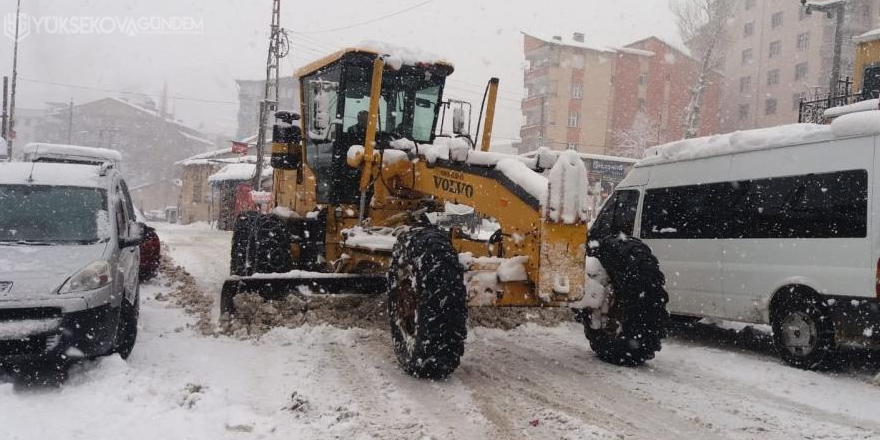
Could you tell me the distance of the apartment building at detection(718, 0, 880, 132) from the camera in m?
47.1

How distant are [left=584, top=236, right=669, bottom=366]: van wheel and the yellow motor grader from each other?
1cm

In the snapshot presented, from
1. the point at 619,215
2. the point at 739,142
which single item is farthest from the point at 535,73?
the point at 739,142

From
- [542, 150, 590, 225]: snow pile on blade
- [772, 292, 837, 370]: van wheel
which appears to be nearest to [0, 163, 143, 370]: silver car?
[542, 150, 590, 225]: snow pile on blade

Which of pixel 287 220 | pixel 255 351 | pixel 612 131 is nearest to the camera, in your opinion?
pixel 255 351

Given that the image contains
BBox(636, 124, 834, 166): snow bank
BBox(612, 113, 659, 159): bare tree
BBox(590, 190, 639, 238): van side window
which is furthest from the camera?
BBox(612, 113, 659, 159): bare tree

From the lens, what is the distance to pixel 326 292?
6996mm

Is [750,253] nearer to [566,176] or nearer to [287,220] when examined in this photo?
[566,176]

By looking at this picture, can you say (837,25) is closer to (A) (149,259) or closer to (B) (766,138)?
(B) (766,138)

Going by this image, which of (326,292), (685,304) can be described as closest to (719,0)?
(685,304)

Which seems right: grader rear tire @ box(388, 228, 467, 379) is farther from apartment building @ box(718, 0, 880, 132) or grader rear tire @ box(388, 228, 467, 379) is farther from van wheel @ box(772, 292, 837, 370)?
apartment building @ box(718, 0, 880, 132)

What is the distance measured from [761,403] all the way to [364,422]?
10.2ft

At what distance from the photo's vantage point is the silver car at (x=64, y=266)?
16.1 ft

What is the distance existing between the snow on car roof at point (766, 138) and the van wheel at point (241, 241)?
5.29 meters

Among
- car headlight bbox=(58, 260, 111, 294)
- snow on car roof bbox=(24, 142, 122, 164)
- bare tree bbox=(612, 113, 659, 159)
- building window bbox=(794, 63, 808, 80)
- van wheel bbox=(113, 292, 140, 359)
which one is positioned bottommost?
van wheel bbox=(113, 292, 140, 359)
